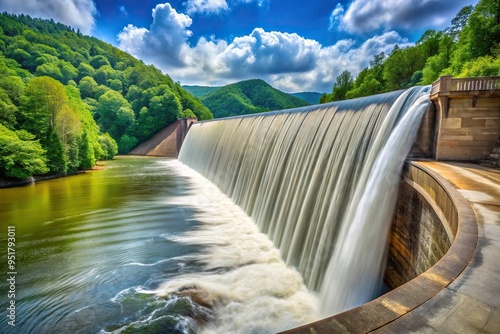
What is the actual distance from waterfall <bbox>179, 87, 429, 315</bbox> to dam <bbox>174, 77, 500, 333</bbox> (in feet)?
0.16

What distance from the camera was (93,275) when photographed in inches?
319

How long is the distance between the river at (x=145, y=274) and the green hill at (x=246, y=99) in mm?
110824

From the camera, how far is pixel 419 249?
5809mm

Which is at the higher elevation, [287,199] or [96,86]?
[96,86]

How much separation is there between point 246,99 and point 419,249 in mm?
144489

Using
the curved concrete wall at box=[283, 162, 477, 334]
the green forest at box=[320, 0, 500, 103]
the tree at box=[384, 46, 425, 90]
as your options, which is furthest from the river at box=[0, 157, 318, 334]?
the tree at box=[384, 46, 425, 90]

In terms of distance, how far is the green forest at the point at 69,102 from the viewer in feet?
77.7

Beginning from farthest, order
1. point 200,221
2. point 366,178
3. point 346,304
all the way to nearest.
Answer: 1. point 200,221
2. point 366,178
3. point 346,304


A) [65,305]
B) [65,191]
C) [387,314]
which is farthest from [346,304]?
[65,191]


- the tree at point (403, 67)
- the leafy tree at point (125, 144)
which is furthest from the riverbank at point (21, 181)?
the tree at point (403, 67)

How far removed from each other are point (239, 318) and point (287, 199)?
5525 mm

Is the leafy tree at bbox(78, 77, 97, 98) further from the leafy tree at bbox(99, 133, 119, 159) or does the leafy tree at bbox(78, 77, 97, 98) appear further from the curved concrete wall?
the curved concrete wall

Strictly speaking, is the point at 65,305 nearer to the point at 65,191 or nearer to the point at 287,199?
the point at 287,199

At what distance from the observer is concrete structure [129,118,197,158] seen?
55438 mm
